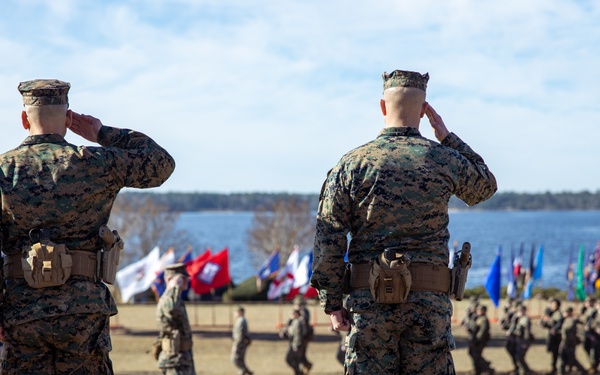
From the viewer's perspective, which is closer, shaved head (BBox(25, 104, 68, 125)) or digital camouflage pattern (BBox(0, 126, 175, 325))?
digital camouflage pattern (BBox(0, 126, 175, 325))

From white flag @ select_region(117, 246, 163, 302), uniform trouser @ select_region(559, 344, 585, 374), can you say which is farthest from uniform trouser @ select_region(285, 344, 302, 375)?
white flag @ select_region(117, 246, 163, 302)

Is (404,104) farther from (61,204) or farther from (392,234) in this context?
(61,204)

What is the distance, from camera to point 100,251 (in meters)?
5.64

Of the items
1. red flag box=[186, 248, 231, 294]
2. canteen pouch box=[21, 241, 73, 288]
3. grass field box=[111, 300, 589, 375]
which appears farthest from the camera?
red flag box=[186, 248, 231, 294]

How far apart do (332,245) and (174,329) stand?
712cm

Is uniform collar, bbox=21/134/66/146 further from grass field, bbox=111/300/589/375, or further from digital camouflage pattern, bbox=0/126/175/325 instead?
grass field, bbox=111/300/589/375

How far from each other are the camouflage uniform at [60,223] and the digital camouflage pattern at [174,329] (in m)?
6.62

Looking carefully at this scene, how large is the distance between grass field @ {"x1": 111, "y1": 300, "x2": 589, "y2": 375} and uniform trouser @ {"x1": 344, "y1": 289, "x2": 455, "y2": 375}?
14337 mm

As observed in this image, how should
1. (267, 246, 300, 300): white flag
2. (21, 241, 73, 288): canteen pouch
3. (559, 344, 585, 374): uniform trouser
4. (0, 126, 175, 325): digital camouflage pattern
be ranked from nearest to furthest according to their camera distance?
(21, 241, 73, 288): canteen pouch
(0, 126, 175, 325): digital camouflage pattern
(559, 344, 585, 374): uniform trouser
(267, 246, 300, 300): white flag

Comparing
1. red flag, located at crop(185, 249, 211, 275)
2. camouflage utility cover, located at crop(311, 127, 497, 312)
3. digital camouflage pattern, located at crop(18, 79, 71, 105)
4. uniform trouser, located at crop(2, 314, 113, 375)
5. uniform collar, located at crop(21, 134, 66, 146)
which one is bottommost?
red flag, located at crop(185, 249, 211, 275)

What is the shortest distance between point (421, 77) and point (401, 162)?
20.4 inches

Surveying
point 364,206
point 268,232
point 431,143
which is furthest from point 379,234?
point 268,232

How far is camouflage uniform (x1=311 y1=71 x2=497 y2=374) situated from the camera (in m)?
5.51

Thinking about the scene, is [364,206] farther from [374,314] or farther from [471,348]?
[471,348]
